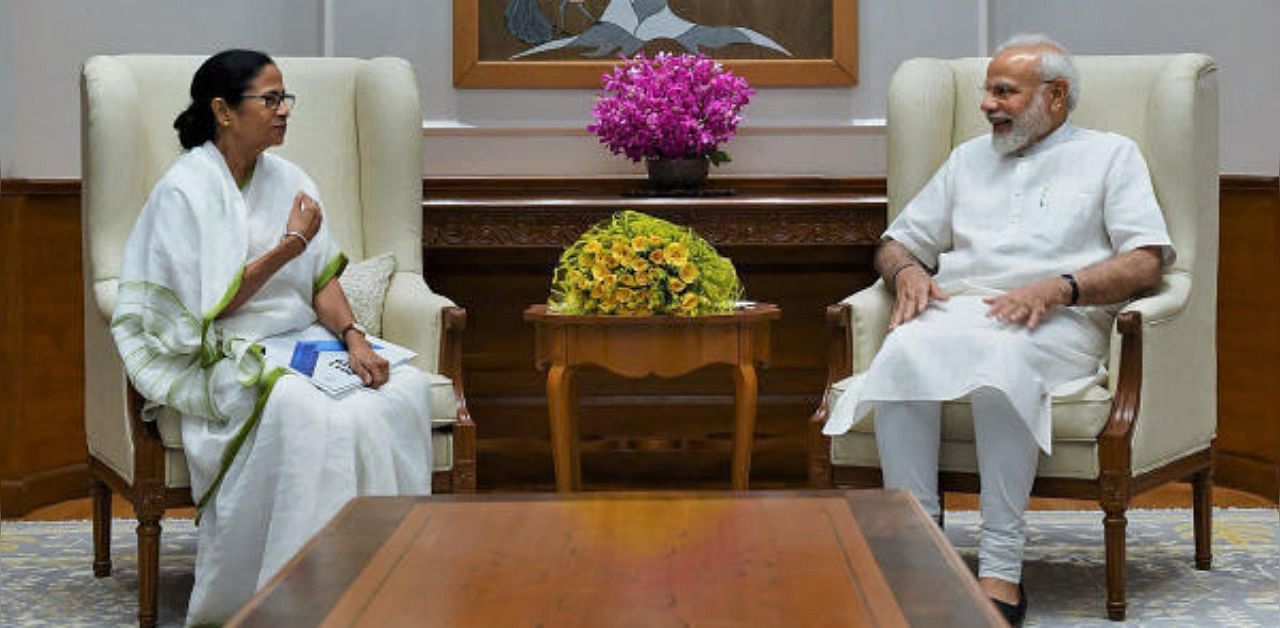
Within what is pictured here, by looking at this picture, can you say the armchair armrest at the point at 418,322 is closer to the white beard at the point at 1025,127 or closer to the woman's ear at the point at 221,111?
the woman's ear at the point at 221,111

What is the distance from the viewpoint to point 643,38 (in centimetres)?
689

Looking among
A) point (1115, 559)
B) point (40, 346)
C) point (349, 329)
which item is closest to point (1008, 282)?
point (1115, 559)

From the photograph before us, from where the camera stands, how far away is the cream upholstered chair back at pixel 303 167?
211 inches

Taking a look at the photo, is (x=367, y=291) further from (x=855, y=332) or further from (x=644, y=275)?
(x=855, y=332)

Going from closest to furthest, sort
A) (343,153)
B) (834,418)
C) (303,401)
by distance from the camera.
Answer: (303,401)
(834,418)
(343,153)

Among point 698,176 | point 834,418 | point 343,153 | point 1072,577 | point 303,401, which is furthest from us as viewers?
point 698,176

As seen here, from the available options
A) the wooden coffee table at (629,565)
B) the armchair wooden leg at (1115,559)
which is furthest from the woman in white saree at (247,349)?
the armchair wooden leg at (1115,559)

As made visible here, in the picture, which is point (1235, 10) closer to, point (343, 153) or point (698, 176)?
point (698, 176)

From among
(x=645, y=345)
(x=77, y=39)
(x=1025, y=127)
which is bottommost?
(x=645, y=345)

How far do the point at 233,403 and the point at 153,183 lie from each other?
Answer: 107cm

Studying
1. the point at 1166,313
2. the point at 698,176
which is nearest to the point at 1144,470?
the point at 1166,313

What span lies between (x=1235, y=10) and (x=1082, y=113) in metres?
1.36

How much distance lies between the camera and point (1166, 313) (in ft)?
16.9

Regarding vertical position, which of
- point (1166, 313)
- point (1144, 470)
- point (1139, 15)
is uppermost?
point (1139, 15)
